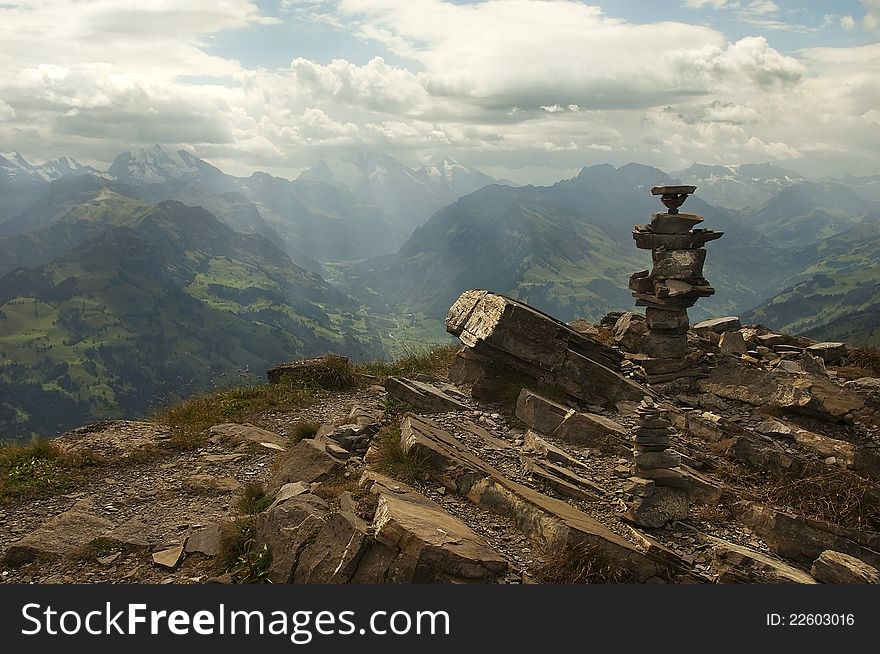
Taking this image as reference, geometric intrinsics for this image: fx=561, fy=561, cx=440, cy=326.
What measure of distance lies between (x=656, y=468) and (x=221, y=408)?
15746mm

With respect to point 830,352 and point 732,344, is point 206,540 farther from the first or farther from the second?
point 830,352

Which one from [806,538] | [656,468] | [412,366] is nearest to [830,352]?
[806,538]

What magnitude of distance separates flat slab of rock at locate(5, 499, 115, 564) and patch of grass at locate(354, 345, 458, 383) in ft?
41.6

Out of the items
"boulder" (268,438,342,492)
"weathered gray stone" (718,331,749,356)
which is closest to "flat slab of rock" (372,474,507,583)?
"boulder" (268,438,342,492)

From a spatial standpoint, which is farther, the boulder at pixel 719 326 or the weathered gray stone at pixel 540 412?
the boulder at pixel 719 326

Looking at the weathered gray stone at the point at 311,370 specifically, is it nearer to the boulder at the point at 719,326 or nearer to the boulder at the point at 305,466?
the boulder at the point at 305,466

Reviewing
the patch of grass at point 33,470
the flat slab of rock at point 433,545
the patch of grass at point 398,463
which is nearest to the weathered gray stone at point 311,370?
the patch of grass at point 33,470

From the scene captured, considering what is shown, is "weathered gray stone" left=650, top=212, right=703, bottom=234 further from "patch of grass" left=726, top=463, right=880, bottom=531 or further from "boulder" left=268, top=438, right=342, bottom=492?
"boulder" left=268, top=438, right=342, bottom=492

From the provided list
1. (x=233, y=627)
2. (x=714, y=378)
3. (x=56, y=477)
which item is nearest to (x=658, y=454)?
(x=714, y=378)

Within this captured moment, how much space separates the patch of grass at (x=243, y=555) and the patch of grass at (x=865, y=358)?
27145 millimetres

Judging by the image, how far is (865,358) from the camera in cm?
2666

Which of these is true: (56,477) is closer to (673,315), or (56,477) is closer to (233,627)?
(233,627)

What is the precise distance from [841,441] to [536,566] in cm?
1294

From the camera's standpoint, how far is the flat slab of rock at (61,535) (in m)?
12.2
